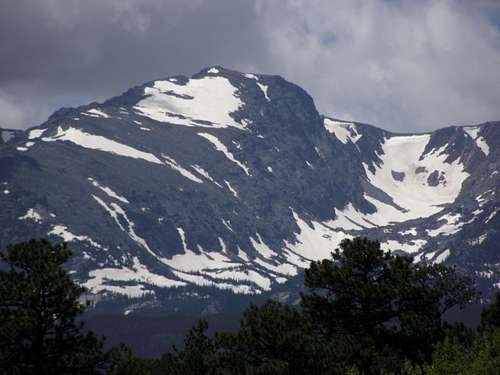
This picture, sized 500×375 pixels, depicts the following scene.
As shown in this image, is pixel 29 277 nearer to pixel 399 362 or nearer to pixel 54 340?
pixel 54 340

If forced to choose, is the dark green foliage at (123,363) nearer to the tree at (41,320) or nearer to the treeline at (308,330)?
the treeline at (308,330)

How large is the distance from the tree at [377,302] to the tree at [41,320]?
18.6m

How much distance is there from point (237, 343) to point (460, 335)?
1788 cm

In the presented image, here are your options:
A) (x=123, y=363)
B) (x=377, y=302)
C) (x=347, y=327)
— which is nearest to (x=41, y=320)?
(x=123, y=363)

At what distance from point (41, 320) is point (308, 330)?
64.4 feet

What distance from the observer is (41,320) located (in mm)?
67062

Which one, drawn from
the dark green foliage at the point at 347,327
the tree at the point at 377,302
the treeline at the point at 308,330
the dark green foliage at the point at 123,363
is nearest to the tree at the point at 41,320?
the treeline at the point at 308,330

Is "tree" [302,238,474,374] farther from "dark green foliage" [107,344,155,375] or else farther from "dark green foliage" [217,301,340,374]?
"dark green foliage" [107,344,155,375]

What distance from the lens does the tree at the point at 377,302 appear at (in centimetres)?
7562

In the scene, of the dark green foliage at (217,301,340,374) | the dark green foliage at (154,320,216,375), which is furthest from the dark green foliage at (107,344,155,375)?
the dark green foliage at (217,301,340,374)

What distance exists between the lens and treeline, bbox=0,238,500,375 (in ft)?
220

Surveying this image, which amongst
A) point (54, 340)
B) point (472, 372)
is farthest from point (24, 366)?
point (472, 372)

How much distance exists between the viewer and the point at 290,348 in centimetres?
7194

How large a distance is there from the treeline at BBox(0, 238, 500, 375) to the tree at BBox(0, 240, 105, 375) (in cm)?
7
